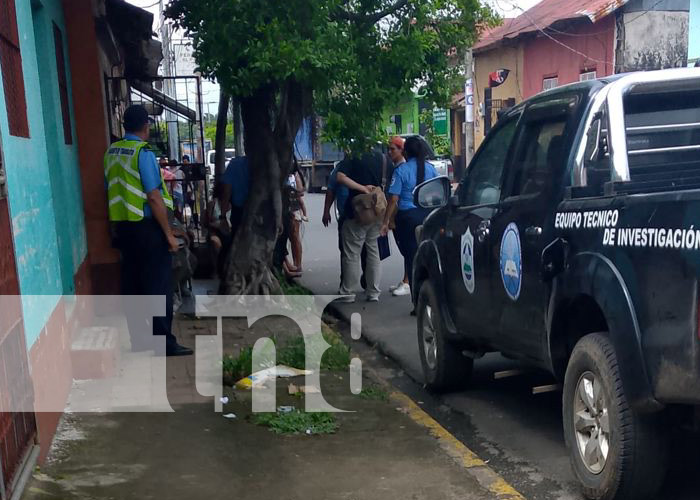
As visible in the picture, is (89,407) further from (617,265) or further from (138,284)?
(617,265)

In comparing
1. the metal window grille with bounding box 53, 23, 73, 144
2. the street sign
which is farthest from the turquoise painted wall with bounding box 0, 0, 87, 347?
the street sign

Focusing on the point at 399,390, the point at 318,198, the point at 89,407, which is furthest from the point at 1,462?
the point at 318,198

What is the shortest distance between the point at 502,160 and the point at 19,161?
284 cm

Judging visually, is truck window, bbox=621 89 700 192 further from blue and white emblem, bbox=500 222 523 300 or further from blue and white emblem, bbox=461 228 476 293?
blue and white emblem, bbox=461 228 476 293

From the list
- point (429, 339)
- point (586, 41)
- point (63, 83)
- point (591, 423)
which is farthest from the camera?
point (586, 41)

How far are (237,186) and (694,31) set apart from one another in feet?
52.3

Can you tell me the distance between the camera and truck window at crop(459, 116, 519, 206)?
5422mm

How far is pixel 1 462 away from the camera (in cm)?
348

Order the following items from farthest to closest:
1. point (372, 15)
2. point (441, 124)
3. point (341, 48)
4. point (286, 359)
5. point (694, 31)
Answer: point (441, 124) < point (694, 31) < point (372, 15) < point (341, 48) < point (286, 359)

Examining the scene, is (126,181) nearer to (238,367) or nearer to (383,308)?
(238,367)

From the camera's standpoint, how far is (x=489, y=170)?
18.5 feet

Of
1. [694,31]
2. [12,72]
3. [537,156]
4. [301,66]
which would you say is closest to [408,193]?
[301,66]

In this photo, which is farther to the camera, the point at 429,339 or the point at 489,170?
the point at 429,339

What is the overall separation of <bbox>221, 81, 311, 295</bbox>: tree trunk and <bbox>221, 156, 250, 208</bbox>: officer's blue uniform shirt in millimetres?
229
